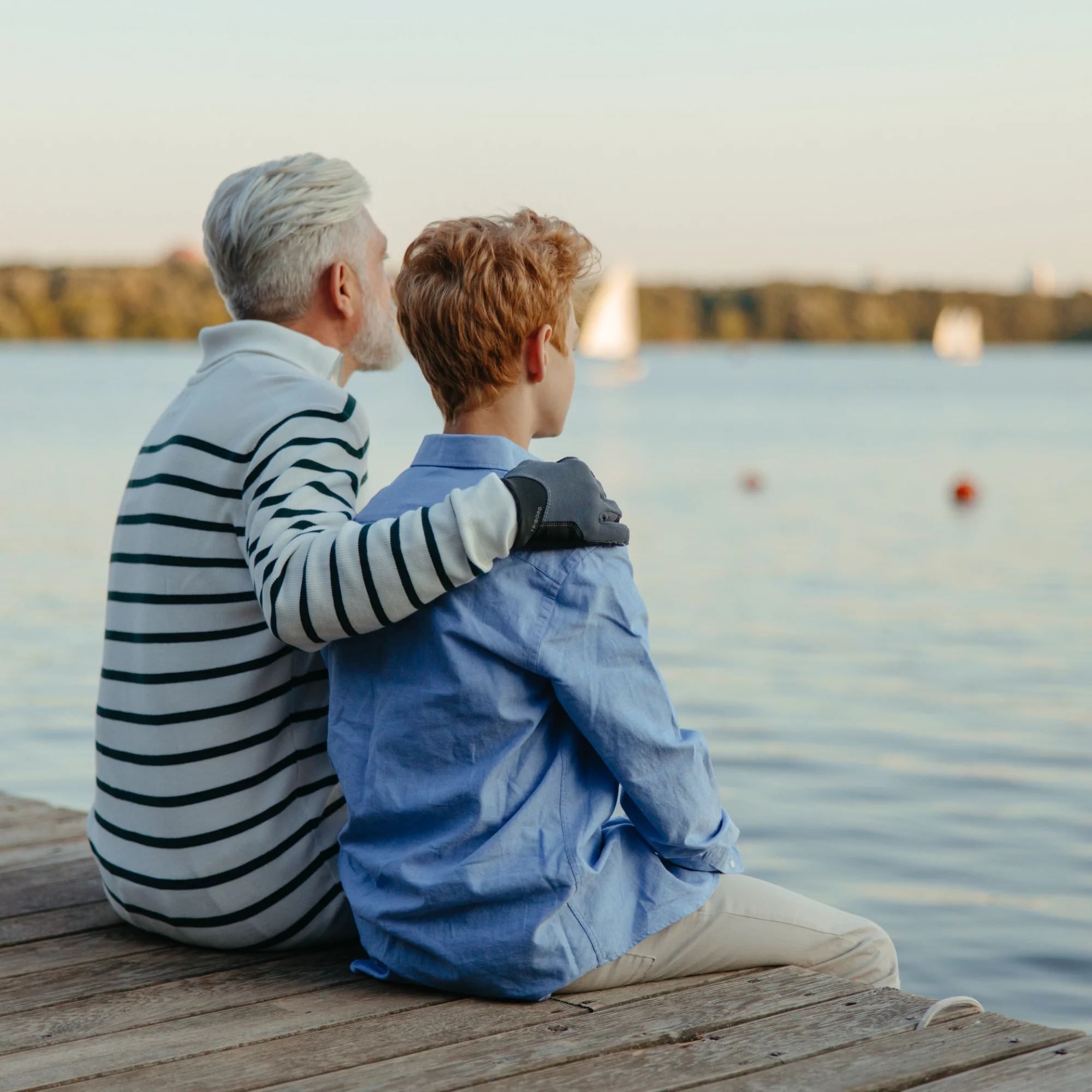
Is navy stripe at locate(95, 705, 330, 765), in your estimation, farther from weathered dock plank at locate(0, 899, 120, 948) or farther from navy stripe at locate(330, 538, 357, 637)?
weathered dock plank at locate(0, 899, 120, 948)

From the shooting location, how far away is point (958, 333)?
8175 cm

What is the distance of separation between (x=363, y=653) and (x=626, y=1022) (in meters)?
0.68

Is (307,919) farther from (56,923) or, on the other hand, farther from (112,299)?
(112,299)

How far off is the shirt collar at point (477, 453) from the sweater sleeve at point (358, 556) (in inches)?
5.2

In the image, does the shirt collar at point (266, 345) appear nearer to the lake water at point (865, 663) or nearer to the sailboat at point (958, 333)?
the lake water at point (865, 663)

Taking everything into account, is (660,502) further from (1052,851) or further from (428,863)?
(428,863)

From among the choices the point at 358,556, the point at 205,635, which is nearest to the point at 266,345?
the point at 205,635

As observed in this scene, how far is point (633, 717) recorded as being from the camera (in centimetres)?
213

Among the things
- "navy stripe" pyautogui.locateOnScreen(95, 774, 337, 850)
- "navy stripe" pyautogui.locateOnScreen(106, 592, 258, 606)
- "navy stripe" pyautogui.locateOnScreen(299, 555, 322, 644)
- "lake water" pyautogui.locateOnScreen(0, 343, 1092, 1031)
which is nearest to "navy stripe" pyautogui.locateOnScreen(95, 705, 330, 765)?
"navy stripe" pyautogui.locateOnScreen(95, 774, 337, 850)

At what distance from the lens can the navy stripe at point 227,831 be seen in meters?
2.44

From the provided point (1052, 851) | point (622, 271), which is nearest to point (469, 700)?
point (1052, 851)

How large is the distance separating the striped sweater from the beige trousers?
1.76ft

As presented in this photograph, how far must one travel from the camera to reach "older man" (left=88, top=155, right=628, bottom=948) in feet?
7.83

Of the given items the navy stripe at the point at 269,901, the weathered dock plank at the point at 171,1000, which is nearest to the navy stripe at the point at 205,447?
the navy stripe at the point at 269,901
